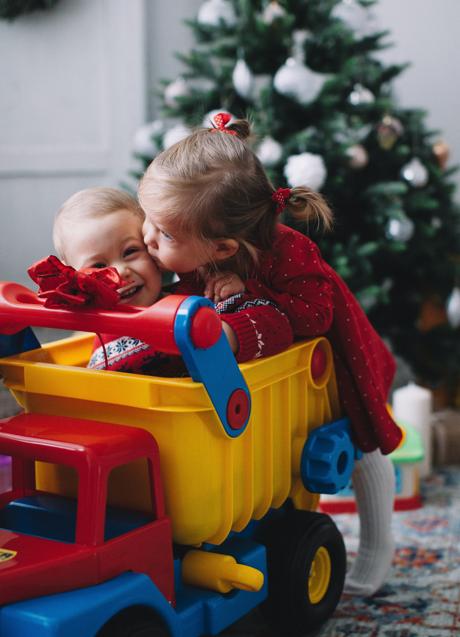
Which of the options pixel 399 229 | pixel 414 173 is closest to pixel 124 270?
pixel 399 229

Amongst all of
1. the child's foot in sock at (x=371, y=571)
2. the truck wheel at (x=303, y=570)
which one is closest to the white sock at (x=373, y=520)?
the child's foot in sock at (x=371, y=571)

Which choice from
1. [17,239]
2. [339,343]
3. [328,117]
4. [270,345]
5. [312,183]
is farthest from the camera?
[17,239]

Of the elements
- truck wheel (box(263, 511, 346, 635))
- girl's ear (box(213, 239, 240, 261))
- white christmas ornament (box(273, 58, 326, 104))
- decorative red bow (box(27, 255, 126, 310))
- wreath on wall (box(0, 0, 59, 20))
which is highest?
wreath on wall (box(0, 0, 59, 20))

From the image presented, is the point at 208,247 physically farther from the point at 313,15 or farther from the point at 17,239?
the point at 17,239

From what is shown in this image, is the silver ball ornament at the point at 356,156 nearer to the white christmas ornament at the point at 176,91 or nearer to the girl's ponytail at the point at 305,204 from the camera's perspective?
the white christmas ornament at the point at 176,91

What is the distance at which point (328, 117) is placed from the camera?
2.02 m

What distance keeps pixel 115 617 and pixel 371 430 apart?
21.7 inches

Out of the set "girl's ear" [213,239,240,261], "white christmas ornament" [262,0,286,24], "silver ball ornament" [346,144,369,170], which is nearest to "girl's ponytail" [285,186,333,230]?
"girl's ear" [213,239,240,261]

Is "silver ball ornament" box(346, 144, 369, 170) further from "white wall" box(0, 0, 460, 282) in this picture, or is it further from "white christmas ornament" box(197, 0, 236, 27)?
"white wall" box(0, 0, 460, 282)

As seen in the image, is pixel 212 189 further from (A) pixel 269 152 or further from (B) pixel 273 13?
(B) pixel 273 13

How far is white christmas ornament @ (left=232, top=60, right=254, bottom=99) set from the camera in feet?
6.54

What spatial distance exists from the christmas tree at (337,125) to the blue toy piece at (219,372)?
0.92m

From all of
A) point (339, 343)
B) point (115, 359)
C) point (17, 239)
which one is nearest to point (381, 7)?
point (17, 239)

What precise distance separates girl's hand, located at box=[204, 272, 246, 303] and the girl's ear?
0.03 metres
